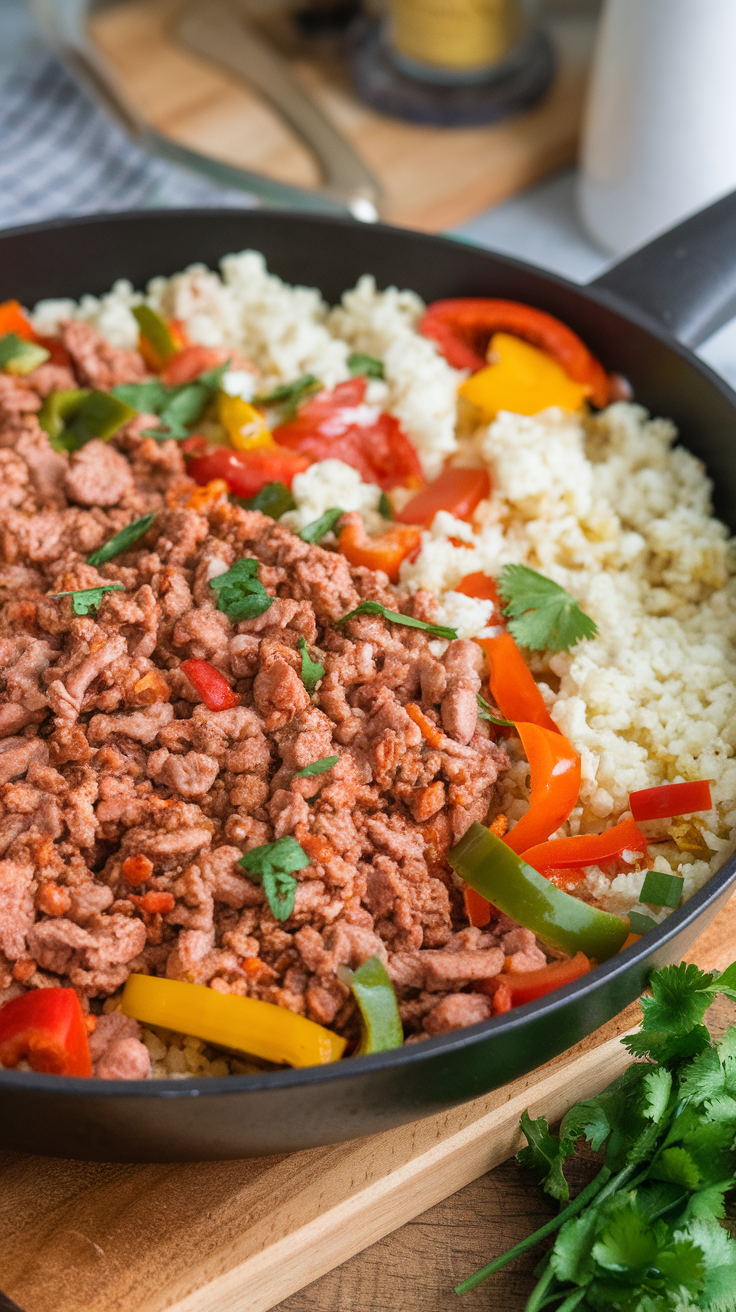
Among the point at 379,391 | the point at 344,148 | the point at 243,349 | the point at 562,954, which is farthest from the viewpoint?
the point at 344,148

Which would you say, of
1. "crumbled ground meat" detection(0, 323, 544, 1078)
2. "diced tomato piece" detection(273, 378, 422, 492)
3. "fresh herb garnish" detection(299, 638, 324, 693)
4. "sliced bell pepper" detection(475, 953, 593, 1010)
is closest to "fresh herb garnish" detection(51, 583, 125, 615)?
"crumbled ground meat" detection(0, 323, 544, 1078)

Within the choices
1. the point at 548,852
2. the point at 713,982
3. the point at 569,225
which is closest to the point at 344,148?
the point at 569,225

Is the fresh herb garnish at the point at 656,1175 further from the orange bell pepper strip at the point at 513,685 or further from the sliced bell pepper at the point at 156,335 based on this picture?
the sliced bell pepper at the point at 156,335

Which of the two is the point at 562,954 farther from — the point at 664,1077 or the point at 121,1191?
the point at 121,1191

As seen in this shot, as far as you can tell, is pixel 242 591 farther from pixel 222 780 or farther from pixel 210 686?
pixel 222 780

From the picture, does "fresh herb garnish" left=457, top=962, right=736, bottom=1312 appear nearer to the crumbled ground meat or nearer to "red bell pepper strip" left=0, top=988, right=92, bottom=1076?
the crumbled ground meat
